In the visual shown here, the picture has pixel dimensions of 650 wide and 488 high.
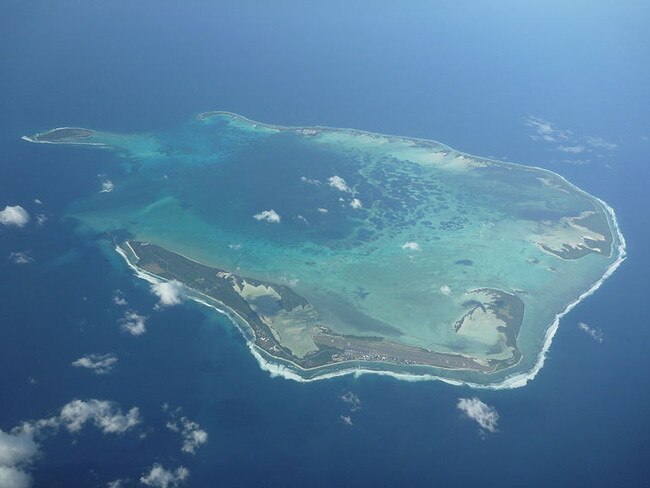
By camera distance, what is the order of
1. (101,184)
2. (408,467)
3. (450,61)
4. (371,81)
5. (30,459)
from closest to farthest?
(30,459) < (408,467) < (101,184) < (371,81) < (450,61)

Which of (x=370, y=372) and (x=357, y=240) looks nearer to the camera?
(x=370, y=372)

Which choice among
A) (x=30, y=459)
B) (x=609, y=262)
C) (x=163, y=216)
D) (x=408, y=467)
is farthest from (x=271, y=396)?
(x=609, y=262)

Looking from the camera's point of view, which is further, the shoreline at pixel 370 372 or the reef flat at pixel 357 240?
the reef flat at pixel 357 240

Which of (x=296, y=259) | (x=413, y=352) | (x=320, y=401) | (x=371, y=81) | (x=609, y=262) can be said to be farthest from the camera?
(x=371, y=81)

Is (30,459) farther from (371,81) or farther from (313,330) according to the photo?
(371,81)

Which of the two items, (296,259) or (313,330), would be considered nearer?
(313,330)

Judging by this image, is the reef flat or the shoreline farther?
the reef flat

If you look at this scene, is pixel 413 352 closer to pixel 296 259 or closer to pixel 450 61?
pixel 296 259
